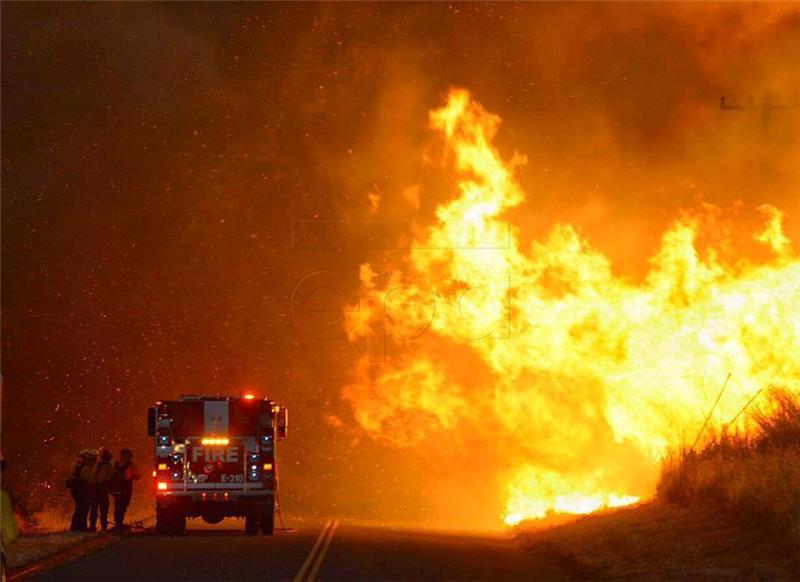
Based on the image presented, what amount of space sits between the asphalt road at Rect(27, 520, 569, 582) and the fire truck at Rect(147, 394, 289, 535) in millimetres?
566

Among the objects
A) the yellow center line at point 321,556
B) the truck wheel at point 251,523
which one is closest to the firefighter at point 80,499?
the truck wheel at point 251,523

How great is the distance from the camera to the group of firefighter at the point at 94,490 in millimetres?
30359

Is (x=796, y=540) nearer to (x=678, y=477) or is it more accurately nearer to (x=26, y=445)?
(x=678, y=477)

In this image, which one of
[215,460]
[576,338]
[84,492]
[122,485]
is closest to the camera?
[84,492]

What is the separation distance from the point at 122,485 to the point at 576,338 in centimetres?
1257

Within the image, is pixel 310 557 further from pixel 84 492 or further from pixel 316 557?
pixel 84 492

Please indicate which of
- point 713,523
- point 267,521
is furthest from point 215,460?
point 713,523

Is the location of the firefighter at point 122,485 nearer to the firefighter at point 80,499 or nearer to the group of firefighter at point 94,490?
the group of firefighter at point 94,490

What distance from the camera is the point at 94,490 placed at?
3058cm

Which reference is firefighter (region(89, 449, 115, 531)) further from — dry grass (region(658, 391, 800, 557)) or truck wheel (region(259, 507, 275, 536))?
dry grass (region(658, 391, 800, 557))

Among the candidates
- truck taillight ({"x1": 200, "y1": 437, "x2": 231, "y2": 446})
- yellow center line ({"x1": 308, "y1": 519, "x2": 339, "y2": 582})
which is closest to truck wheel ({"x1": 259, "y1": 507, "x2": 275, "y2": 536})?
yellow center line ({"x1": 308, "y1": 519, "x2": 339, "y2": 582})

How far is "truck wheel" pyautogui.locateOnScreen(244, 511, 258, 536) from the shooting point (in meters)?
30.8

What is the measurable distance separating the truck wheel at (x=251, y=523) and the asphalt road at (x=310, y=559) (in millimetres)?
353

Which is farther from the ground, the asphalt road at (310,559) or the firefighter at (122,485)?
the firefighter at (122,485)
